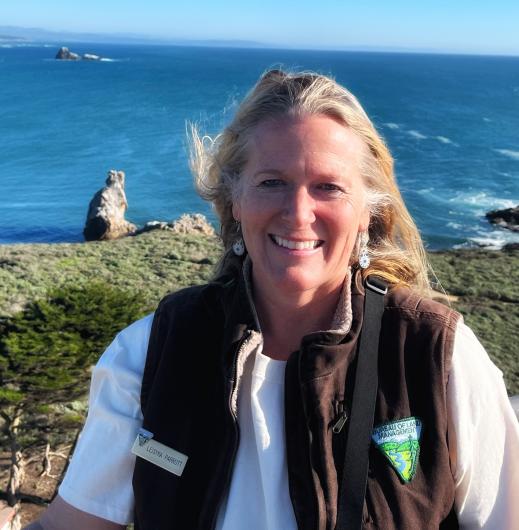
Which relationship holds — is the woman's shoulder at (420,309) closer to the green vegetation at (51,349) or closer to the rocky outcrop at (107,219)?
the green vegetation at (51,349)

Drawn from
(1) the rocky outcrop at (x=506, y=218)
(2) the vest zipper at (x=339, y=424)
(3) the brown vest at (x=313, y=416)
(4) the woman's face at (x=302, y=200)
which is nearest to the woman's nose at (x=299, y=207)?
(4) the woman's face at (x=302, y=200)

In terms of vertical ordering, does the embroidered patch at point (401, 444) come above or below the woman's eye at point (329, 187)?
below

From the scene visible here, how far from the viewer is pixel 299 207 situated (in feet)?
6.99

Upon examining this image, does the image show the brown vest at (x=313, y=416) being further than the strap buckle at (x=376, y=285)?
No

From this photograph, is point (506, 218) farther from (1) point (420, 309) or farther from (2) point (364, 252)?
(1) point (420, 309)

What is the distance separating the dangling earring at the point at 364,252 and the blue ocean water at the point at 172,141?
2.39 ft

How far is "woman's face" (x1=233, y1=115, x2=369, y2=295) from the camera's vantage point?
2133 millimetres

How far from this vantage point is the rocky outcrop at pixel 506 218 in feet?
124

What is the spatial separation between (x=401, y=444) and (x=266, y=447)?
39 cm

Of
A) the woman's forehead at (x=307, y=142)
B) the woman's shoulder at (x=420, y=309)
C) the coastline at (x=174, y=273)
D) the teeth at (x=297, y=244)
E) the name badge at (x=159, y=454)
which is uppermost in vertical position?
the woman's forehead at (x=307, y=142)

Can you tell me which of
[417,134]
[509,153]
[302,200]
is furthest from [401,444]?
[417,134]

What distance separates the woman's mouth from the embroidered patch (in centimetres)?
60

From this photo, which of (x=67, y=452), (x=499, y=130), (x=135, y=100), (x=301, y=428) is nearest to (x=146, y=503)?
(x=301, y=428)

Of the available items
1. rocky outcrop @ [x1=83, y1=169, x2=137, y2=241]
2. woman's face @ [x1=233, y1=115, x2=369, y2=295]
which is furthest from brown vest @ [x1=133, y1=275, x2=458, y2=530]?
rocky outcrop @ [x1=83, y1=169, x2=137, y2=241]
